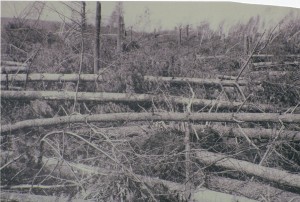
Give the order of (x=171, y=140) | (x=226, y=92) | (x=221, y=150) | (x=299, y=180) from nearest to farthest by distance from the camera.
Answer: (x=299, y=180)
(x=171, y=140)
(x=221, y=150)
(x=226, y=92)

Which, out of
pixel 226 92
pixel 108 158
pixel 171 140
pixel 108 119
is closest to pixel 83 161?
pixel 108 158

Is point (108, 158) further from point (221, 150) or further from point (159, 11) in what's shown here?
point (159, 11)

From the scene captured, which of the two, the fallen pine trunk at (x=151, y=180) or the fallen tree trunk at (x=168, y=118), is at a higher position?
the fallen tree trunk at (x=168, y=118)

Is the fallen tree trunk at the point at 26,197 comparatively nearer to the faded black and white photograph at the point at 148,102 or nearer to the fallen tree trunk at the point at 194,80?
the faded black and white photograph at the point at 148,102

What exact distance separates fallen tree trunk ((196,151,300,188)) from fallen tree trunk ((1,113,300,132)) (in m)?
0.36

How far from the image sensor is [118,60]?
3385mm

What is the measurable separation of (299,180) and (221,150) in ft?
2.57

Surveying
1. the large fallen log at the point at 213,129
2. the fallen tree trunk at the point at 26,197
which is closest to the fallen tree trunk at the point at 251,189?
the large fallen log at the point at 213,129

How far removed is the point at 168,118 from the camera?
3248mm

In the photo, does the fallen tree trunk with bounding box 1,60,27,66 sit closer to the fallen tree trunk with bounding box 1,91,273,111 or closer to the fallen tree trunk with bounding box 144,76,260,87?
the fallen tree trunk with bounding box 1,91,273,111

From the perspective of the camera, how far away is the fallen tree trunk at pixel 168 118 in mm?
3092

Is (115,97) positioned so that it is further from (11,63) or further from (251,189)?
(251,189)

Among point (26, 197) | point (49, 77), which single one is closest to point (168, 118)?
point (49, 77)

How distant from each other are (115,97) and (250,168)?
4.81ft
